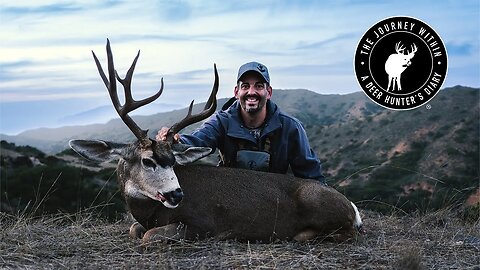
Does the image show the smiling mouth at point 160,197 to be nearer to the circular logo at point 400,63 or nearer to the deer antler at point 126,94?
the deer antler at point 126,94

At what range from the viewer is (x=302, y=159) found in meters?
7.91

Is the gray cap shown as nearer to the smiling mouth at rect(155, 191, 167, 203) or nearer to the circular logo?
the smiling mouth at rect(155, 191, 167, 203)

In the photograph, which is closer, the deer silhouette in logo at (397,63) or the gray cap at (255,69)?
the gray cap at (255,69)

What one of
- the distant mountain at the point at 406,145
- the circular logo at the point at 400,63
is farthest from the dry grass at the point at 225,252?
the distant mountain at the point at 406,145

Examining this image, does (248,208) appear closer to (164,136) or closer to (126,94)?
(164,136)

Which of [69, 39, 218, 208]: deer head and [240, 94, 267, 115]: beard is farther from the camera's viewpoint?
[240, 94, 267, 115]: beard

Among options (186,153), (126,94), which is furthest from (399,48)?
(126,94)

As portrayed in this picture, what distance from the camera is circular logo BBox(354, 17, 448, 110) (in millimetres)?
10117

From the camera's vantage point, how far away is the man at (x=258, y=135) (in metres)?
7.84

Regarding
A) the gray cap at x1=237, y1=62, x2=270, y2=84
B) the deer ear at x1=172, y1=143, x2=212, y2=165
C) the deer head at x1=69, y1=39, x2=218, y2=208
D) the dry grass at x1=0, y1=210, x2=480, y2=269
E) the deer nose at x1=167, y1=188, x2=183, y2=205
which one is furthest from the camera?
the gray cap at x1=237, y1=62, x2=270, y2=84

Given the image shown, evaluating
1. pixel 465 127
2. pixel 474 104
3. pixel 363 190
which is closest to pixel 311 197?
pixel 363 190

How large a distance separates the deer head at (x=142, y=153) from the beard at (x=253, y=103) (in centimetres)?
108

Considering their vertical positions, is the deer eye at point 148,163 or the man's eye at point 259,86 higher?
the man's eye at point 259,86

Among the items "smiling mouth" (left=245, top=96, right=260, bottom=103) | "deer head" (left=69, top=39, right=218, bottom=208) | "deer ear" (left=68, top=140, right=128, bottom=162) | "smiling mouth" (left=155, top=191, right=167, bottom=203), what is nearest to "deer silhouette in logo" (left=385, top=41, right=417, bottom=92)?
"smiling mouth" (left=245, top=96, right=260, bottom=103)
